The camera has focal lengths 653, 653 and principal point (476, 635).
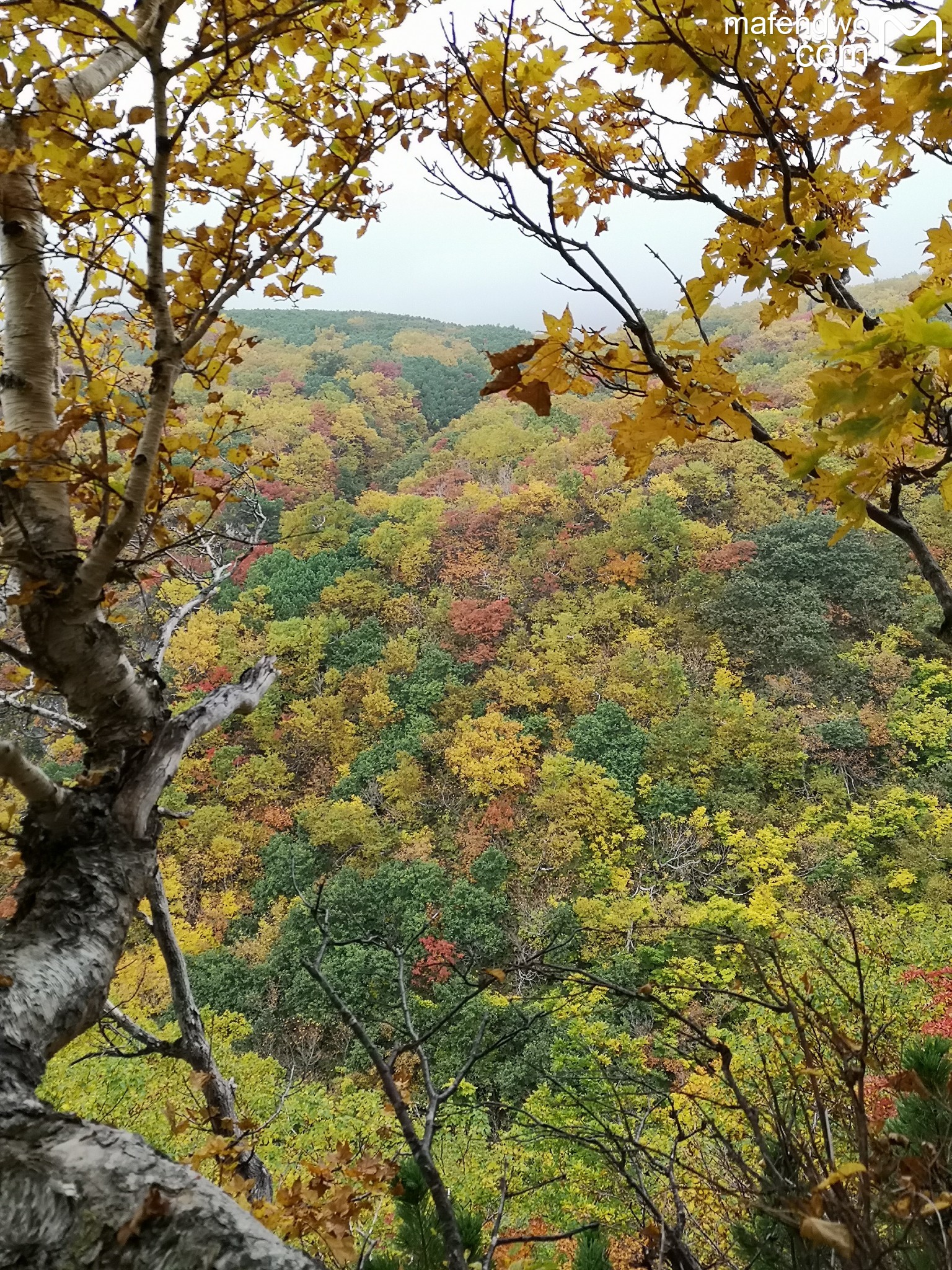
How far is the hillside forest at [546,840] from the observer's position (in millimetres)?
2131

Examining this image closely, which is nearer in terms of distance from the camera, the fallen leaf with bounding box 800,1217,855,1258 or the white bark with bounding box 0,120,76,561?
the fallen leaf with bounding box 800,1217,855,1258

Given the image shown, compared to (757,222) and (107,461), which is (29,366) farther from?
(757,222)

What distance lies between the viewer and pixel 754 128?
4.04 ft

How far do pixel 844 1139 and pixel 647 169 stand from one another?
181 centimetres

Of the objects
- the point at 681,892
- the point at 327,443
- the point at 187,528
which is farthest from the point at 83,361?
the point at 327,443

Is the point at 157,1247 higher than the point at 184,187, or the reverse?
the point at 184,187

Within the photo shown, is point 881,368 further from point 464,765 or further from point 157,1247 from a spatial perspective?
point 464,765

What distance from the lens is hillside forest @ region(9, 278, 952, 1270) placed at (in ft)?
6.99

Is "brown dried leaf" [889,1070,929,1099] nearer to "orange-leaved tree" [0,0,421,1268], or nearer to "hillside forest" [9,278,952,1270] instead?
"hillside forest" [9,278,952,1270]

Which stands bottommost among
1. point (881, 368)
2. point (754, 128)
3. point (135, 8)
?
point (881, 368)

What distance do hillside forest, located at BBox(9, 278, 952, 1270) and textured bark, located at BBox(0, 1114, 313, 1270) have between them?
11.8 inches

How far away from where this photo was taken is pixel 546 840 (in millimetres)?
8141

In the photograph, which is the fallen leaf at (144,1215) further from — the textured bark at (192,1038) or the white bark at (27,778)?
the textured bark at (192,1038)

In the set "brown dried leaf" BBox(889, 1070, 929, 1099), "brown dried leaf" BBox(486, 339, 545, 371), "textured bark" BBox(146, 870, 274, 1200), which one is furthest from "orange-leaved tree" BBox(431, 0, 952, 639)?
"textured bark" BBox(146, 870, 274, 1200)
